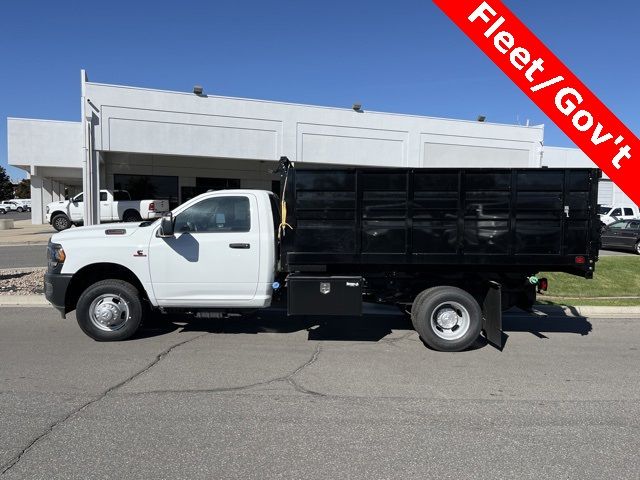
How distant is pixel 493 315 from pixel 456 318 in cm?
46

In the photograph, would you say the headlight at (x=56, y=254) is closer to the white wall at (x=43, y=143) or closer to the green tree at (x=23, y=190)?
the white wall at (x=43, y=143)

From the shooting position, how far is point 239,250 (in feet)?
21.6

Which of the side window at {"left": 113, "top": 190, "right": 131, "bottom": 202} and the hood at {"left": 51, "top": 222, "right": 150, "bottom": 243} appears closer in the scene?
the hood at {"left": 51, "top": 222, "right": 150, "bottom": 243}

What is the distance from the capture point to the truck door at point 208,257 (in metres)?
6.57

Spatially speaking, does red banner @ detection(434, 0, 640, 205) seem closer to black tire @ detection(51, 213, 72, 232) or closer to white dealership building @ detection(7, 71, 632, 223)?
white dealership building @ detection(7, 71, 632, 223)

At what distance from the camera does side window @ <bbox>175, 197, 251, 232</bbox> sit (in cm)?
663

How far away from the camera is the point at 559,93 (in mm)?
7949

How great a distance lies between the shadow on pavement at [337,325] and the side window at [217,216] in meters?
1.43

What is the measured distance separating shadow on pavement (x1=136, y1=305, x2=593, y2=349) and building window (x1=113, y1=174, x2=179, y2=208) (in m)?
21.3

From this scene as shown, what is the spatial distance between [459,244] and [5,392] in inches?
204

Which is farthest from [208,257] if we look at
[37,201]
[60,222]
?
[37,201]

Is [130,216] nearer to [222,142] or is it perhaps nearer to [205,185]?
[222,142]

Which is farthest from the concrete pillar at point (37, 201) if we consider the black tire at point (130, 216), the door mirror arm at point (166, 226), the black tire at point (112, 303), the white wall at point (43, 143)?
the door mirror arm at point (166, 226)

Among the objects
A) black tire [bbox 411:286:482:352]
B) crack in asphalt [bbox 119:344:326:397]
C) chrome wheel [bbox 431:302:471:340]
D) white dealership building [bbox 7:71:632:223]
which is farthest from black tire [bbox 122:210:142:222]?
crack in asphalt [bbox 119:344:326:397]
